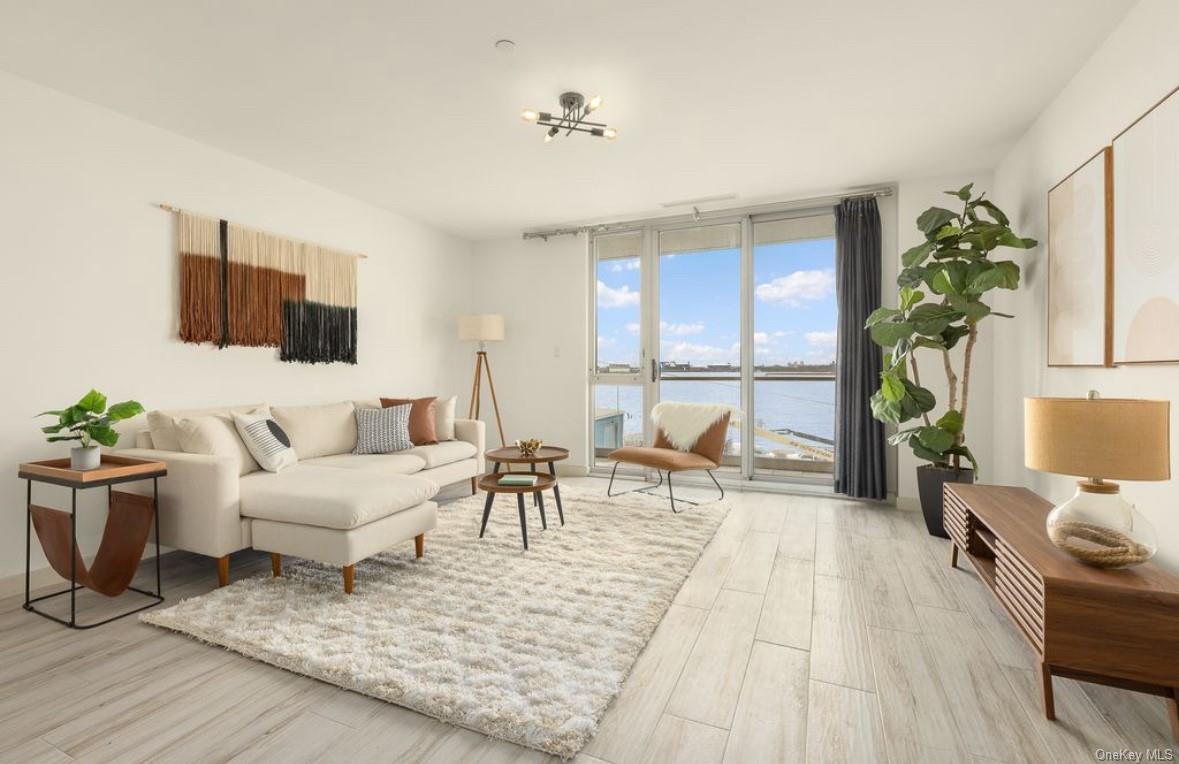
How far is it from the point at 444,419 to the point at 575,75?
9.97ft

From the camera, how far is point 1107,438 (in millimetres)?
1681

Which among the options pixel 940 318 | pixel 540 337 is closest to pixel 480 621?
pixel 940 318

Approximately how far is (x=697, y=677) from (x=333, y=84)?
130 inches

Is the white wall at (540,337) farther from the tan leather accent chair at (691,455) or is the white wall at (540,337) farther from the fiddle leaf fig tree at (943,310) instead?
the fiddle leaf fig tree at (943,310)

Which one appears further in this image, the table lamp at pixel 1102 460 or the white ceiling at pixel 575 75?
the white ceiling at pixel 575 75

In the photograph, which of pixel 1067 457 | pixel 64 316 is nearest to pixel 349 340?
pixel 64 316

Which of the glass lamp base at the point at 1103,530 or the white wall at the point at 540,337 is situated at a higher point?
the white wall at the point at 540,337

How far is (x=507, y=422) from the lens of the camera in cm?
615

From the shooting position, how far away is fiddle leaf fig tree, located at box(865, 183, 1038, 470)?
3303 millimetres

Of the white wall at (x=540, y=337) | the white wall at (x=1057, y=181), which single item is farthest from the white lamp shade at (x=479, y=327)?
the white wall at (x=1057, y=181)

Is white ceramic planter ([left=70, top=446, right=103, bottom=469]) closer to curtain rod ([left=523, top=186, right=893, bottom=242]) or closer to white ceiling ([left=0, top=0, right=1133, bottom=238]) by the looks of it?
white ceiling ([left=0, top=0, right=1133, bottom=238])

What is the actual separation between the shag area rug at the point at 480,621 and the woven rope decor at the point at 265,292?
69.2 inches

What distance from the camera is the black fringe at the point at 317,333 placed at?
4.19 metres

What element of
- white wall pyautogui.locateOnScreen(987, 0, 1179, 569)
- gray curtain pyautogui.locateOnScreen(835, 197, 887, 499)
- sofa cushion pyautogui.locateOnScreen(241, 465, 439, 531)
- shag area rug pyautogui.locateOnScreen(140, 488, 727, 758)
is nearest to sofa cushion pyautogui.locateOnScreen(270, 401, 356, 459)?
sofa cushion pyautogui.locateOnScreen(241, 465, 439, 531)
